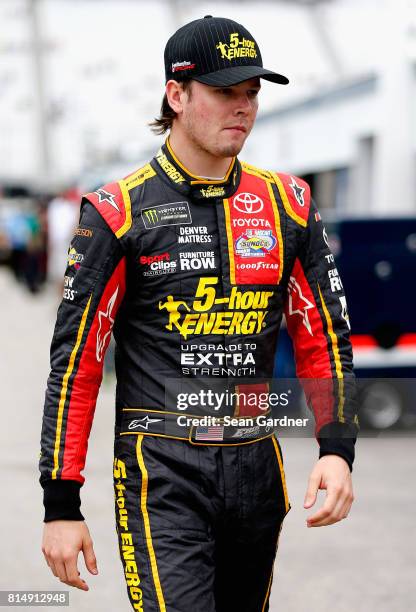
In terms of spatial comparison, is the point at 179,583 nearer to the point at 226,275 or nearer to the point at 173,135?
the point at 226,275

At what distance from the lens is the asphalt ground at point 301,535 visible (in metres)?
5.29

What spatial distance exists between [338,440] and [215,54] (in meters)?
0.96

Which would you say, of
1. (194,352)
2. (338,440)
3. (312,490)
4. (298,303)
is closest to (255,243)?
(298,303)

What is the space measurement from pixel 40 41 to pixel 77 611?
170ft

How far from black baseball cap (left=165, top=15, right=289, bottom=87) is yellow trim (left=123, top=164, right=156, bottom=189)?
23cm

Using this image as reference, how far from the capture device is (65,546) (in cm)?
265

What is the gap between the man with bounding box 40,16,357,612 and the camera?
2.72 m

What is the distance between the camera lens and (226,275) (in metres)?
2.84

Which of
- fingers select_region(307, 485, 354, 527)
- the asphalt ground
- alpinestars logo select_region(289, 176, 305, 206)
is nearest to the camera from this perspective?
fingers select_region(307, 485, 354, 527)

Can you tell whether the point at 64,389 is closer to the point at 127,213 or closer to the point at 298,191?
the point at 127,213

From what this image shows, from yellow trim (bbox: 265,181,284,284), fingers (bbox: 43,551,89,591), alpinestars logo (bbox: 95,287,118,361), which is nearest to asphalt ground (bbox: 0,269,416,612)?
fingers (bbox: 43,551,89,591)

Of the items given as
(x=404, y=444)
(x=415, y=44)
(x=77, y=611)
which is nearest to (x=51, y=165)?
(x=415, y=44)

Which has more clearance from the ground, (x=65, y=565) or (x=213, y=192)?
(x=213, y=192)

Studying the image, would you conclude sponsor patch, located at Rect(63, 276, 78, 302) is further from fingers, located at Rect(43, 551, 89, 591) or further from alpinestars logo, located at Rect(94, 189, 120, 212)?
fingers, located at Rect(43, 551, 89, 591)
